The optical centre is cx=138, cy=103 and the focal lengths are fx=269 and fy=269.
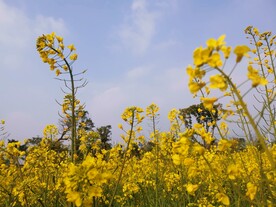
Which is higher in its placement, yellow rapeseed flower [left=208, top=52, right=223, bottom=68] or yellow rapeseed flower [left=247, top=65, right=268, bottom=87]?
yellow rapeseed flower [left=208, top=52, right=223, bottom=68]

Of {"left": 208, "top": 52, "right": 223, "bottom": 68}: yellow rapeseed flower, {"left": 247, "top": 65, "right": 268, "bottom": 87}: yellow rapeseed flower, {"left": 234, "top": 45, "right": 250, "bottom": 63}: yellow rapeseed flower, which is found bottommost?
{"left": 247, "top": 65, "right": 268, "bottom": 87}: yellow rapeseed flower

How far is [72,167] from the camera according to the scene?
170 centimetres

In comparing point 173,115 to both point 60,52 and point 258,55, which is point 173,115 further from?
point 60,52

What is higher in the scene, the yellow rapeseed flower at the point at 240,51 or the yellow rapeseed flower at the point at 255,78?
the yellow rapeseed flower at the point at 240,51

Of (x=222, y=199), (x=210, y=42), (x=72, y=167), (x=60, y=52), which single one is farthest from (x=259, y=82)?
(x=60, y=52)

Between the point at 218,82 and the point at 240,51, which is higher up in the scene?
the point at 240,51

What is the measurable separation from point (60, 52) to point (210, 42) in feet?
6.53

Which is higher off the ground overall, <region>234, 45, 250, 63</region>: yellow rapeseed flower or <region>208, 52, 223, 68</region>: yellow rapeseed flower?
<region>234, 45, 250, 63</region>: yellow rapeseed flower

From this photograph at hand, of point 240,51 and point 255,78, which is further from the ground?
point 240,51

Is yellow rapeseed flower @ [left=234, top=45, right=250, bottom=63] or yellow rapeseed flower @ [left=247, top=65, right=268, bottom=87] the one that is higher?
yellow rapeseed flower @ [left=234, top=45, right=250, bottom=63]

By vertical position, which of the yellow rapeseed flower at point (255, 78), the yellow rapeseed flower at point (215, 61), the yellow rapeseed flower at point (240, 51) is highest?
the yellow rapeseed flower at point (240, 51)

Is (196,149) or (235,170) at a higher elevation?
(196,149)

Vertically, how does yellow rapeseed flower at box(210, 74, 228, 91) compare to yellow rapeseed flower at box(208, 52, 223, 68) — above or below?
below

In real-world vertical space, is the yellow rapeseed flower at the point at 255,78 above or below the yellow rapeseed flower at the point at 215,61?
below
